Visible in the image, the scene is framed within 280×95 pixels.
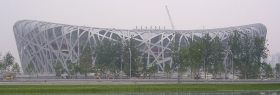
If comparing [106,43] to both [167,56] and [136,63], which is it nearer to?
[136,63]

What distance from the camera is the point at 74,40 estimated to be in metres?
137

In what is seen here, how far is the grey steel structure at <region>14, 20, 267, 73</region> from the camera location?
5325 inches

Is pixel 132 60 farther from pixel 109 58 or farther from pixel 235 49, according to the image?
pixel 235 49

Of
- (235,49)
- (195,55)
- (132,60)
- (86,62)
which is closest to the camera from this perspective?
(195,55)

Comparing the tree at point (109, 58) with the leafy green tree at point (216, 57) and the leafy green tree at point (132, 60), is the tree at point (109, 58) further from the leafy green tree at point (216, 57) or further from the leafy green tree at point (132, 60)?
the leafy green tree at point (216, 57)

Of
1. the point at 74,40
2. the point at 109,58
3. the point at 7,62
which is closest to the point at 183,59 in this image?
the point at 109,58

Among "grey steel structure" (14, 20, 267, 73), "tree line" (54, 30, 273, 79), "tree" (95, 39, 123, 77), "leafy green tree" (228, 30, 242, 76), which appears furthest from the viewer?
"grey steel structure" (14, 20, 267, 73)

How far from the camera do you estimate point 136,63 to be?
9769cm

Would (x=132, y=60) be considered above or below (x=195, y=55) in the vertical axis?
below

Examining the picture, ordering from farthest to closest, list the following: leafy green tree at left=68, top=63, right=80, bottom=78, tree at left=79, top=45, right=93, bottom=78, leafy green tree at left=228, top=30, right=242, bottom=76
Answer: leafy green tree at left=68, top=63, right=80, bottom=78
tree at left=79, top=45, right=93, bottom=78
leafy green tree at left=228, top=30, right=242, bottom=76

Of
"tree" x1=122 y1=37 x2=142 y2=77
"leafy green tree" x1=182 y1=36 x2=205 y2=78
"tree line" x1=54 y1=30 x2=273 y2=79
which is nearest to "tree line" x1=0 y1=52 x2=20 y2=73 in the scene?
"tree line" x1=54 y1=30 x2=273 y2=79

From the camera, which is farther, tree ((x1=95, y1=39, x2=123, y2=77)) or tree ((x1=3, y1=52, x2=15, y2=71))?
tree ((x1=3, y1=52, x2=15, y2=71))

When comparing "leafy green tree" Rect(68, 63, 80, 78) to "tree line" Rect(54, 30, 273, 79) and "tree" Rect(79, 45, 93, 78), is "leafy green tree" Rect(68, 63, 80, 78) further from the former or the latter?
"tree" Rect(79, 45, 93, 78)

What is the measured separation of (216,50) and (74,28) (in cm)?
5926
